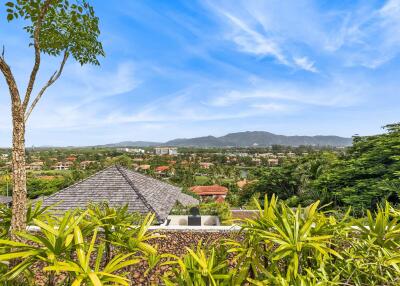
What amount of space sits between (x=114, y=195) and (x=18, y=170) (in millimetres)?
8563

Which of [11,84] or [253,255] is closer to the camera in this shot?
[253,255]

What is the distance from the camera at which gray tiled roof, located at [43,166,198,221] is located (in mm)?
11414

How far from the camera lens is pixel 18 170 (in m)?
3.92

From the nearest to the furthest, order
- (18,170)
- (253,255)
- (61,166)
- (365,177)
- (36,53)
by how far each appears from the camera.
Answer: (253,255), (18,170), (36,53), (365,177), (61,166)

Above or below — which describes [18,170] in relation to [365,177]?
above

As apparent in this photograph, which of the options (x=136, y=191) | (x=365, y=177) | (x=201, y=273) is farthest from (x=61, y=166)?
(x=201, y=273)

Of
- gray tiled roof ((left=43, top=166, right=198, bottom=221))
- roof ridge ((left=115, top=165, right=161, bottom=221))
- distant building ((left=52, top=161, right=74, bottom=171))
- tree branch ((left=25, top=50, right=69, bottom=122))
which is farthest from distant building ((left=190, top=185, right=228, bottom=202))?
distant building ((left=52, top=161, right=74, bottom=171))

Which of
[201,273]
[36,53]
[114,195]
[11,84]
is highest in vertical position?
[36,53]

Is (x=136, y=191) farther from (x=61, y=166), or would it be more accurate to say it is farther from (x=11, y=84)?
(x=61, y=166)

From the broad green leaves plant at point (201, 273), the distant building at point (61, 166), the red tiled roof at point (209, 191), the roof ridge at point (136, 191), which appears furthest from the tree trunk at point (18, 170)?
the distant building at point (61, 166)

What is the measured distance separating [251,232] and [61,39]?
213 inches

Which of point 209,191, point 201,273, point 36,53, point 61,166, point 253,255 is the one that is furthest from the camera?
point 61,166

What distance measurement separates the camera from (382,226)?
322 cm

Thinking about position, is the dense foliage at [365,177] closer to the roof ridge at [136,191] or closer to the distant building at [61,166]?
the roof ridge at [136,191]
